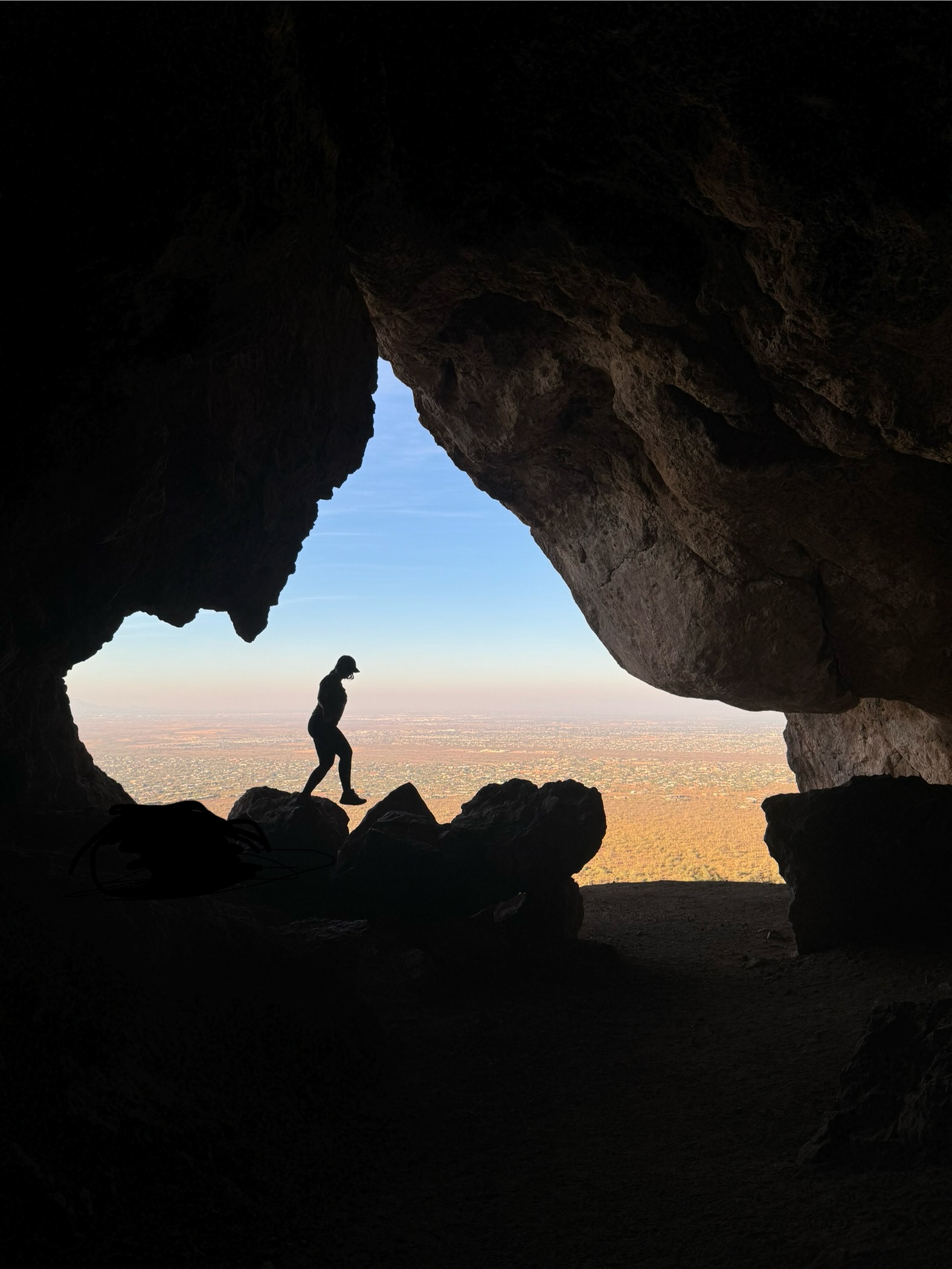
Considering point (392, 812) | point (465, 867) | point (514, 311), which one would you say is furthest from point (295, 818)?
point (514, 311)

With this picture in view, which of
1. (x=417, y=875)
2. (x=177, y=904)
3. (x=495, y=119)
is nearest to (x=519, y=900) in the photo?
(x=417, y=875)

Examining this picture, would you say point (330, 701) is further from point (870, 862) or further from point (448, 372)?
point (870, 862)

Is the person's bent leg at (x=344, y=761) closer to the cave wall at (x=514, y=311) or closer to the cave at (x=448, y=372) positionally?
the cave wall at (x=514, y=311)

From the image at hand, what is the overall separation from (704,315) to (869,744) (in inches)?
431

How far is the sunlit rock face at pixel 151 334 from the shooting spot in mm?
5094

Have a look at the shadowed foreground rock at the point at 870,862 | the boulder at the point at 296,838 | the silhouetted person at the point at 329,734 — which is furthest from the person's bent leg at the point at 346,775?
the shadowed foreground rock at the point at 870,862

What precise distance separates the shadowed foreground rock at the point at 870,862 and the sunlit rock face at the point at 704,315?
6.75 ft

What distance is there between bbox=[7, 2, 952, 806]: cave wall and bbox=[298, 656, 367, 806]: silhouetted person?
184cm

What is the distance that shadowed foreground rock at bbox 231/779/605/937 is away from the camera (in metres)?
11.5

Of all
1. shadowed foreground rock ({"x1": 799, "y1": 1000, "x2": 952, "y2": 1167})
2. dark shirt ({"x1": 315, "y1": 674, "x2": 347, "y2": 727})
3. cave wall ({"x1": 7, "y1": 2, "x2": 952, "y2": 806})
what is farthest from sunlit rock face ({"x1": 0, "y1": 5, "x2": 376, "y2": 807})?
shadowed foreground rock ({"x1": 799, "y1": 1000, "x2": 952, "y2": 1167})

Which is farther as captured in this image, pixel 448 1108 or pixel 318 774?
pixel 318 774

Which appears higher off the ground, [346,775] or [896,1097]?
[346,775]

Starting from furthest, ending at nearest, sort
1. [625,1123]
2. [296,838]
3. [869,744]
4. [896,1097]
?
1. [869,744]
2. [296,838]
3. [625,1123]
4. [896,1097]

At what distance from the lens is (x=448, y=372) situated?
39.4 feet
